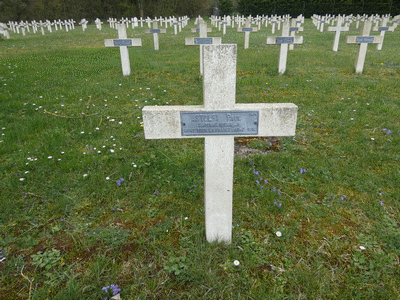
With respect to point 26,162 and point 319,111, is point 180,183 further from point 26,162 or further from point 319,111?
point 319,111

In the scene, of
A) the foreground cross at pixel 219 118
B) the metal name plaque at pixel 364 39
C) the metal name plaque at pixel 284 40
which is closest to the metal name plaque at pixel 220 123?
the foreground cross at pixel 219 118

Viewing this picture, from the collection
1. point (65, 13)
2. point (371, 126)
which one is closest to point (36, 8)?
point (65, 13)

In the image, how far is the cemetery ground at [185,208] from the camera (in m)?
2.14

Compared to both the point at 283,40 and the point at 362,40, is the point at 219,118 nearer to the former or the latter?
the point at 283,40

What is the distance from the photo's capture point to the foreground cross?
193 cm

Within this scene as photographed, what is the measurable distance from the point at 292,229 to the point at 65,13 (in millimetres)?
49724

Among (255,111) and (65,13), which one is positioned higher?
(65,13)

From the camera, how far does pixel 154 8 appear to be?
1805 inches

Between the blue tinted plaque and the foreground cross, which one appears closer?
the foreground cross

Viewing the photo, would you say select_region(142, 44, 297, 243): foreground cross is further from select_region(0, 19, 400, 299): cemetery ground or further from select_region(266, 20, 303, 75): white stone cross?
select_region(266, 20, 303, 75): white stone cross

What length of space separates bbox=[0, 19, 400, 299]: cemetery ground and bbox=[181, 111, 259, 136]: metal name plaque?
1028 mm

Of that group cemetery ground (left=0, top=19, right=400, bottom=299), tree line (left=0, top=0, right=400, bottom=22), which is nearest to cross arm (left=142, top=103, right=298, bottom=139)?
cemetery ground (left=0, top=19, right=400, bottom=299)

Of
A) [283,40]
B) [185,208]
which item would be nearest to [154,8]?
[283,40]

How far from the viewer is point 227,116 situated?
2.05 meters
